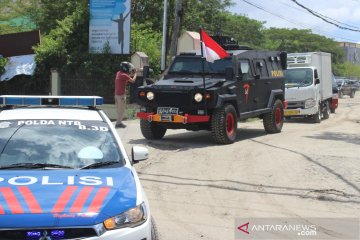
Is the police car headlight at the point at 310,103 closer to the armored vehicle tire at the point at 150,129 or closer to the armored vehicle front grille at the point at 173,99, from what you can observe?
the armored vehicle tire at the point at 150,129

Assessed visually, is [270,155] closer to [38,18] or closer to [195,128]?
[195,128]

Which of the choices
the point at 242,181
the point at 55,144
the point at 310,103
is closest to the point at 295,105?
the point at 310,103

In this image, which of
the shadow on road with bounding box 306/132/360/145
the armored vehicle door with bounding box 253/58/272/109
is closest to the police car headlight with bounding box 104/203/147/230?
the shadow on road with bounding box 306/132/360/145

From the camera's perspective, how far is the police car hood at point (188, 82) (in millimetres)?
12055

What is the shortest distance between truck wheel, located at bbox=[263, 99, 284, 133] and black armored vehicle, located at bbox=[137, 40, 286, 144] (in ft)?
0.91

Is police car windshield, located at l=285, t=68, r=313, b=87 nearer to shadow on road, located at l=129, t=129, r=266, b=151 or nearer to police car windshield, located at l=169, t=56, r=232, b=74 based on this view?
shadow on road, located at l=129, t=129, r=266, b=151

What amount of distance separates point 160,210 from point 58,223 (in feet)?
11.3

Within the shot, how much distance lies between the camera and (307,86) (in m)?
19.4

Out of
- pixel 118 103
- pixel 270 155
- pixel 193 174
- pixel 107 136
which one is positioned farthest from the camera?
pixel 118 103

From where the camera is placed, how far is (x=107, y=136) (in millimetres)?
5363

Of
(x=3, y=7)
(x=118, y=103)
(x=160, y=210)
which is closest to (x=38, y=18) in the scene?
(x=3, y=7)

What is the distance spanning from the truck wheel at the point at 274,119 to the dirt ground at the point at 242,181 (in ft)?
5.13

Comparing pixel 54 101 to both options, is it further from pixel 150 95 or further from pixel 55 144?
pixel 150 95

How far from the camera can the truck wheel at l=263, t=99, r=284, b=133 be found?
1470 centimetres
